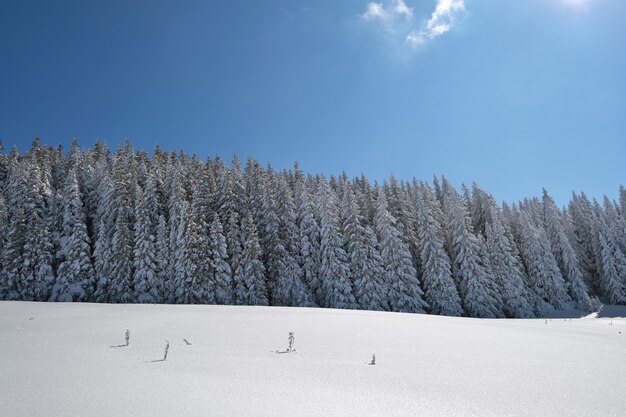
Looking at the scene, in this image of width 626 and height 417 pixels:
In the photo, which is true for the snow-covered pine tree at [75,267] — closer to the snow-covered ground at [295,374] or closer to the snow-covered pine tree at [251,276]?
the snow-covered pine tree at [251,276]

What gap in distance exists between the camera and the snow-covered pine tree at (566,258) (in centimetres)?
5053

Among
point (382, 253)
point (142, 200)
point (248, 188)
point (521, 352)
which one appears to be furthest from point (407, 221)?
point (521, 352)

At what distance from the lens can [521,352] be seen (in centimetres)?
875

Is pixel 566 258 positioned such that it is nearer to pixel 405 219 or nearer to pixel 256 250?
pixel 405 219

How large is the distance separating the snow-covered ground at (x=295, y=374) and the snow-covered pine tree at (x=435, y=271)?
3234 centimetres

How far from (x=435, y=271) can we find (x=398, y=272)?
4.85 m

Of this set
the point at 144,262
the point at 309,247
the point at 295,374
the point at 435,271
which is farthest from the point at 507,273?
the point at 295,374

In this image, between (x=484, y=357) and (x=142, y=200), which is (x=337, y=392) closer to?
(x=484, y=357)

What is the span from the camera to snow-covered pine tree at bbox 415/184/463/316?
41281 mm

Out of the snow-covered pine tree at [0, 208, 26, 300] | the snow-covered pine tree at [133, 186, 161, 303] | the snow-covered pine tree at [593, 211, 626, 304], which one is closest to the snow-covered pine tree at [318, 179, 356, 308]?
the snow-covered pine tree at [133, 186, 161, 303]

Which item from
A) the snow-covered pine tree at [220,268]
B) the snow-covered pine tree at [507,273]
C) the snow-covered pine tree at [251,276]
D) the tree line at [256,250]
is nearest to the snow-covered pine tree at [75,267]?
the tree line at [256,250]

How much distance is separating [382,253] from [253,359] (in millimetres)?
38161

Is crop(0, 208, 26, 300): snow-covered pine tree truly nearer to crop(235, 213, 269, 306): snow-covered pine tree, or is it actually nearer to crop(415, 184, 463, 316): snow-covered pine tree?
crop(235, 213, 269, 306): snow-covered pine tree

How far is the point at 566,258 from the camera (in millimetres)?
54844
